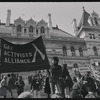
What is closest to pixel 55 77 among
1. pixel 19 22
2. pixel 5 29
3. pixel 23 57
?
pixel 23 57

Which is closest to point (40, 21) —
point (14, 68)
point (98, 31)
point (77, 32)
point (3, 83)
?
point (77, 32)

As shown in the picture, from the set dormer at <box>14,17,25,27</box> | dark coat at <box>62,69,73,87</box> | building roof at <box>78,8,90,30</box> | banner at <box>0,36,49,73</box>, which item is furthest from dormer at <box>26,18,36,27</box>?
banner at <box>0,36,49,73</box>

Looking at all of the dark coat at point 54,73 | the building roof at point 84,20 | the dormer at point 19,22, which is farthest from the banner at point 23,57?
the building roof at point 84,20

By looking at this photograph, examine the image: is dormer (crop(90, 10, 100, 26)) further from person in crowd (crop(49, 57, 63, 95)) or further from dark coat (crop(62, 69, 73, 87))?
person in crowd (crop(49, 57, 63, 95))

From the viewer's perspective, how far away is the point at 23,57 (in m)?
7.40

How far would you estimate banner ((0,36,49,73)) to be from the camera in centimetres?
705

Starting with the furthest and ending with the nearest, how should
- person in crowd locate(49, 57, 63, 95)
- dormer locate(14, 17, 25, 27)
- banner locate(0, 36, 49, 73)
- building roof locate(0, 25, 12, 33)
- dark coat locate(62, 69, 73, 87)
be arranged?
building roof locate(0, 25, 12, 33) < dormer locate(14, 17, 25, 27) < dark coat locate(62, 69, 73, 87) < person in crowd locate(49, 57, 63, 95) < banner locate(0, 36, 49, 73)

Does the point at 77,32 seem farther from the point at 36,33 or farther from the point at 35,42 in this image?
the point at 35,42

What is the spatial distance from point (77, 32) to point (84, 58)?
8583 mm

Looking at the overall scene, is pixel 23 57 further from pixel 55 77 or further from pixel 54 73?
pixel 55 77

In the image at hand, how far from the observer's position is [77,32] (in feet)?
112

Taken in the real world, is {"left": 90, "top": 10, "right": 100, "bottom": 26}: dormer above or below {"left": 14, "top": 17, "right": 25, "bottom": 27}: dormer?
above

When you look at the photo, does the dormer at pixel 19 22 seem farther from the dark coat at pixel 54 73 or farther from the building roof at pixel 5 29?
the dark coat at pixel 54 73

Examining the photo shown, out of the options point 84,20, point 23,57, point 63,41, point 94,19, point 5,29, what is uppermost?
point 84,20
